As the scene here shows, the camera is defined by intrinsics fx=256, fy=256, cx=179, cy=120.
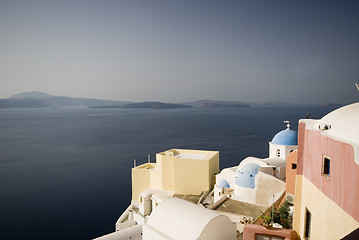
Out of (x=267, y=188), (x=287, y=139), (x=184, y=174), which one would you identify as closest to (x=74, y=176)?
(x=184, y=174)

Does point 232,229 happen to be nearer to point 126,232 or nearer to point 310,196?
point 310,196

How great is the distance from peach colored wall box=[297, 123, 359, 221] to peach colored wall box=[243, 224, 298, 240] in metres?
1.83

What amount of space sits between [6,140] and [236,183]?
75.1 m

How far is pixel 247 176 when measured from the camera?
1586cm

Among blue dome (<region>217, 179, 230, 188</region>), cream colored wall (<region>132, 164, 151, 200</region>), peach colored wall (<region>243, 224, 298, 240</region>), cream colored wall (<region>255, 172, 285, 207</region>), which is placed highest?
peach colored wall (<region>243, 224, 298, 240</region>)

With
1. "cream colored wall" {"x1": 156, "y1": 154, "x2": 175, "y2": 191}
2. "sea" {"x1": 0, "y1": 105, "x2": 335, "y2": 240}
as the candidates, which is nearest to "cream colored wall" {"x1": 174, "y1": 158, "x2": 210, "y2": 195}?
"cream colored wall" {"x1": 156, "y1": 154, "x2": 175, "y2": 191}

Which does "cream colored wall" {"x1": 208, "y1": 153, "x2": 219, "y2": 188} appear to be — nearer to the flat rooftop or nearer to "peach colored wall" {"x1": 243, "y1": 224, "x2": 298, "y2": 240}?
the flat rooftop

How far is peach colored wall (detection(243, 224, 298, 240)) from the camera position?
7.51 metres

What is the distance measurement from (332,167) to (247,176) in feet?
35.7

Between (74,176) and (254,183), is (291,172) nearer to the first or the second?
(254,183)

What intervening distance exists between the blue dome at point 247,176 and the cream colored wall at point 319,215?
7984mm

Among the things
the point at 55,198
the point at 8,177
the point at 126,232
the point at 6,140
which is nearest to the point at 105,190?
the point at 55,198

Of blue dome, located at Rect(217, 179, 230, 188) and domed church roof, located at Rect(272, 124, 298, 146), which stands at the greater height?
domed church roof, located at Rect(272, 124, 298, 146)

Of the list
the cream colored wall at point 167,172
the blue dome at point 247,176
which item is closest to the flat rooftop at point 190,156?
the cream colored wall at point 167,172
